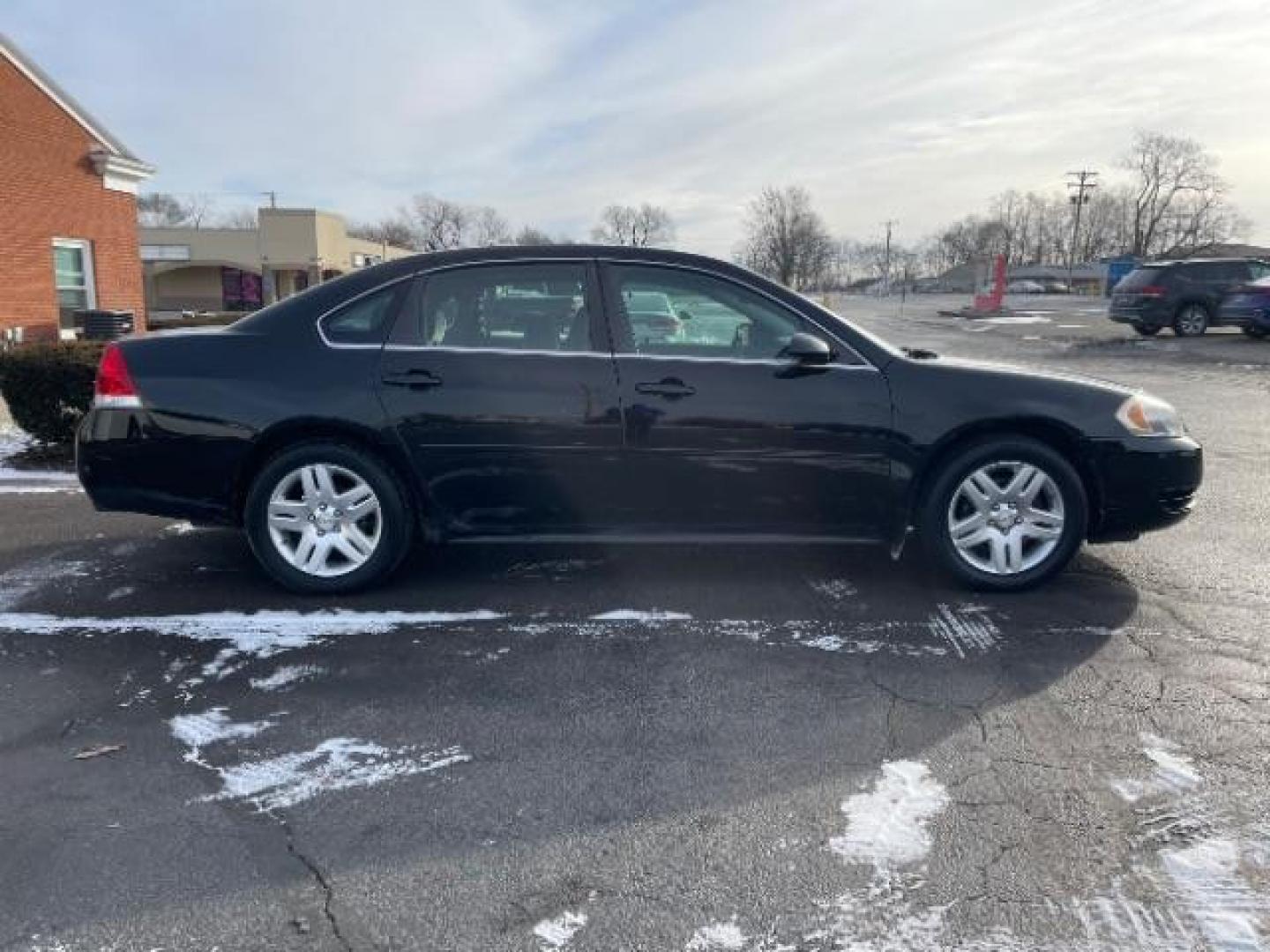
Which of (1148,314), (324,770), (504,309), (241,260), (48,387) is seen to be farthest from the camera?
(241,260)

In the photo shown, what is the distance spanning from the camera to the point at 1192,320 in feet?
70.6

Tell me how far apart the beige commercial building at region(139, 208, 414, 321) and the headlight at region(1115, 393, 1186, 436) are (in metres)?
49.2

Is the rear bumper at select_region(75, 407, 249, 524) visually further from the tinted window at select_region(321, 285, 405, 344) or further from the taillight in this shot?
the tinted window at select_region(321, 285, 405, 344)

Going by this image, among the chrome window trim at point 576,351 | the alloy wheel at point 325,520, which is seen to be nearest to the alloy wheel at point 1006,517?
the chrome window trim at point 576,351

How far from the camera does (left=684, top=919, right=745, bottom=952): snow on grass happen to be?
2.13 m

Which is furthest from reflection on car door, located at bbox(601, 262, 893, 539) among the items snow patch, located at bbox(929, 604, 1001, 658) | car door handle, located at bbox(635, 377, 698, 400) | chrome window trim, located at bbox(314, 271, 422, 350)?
chrome window trim, located at bbox(314, 271, 422, 350)

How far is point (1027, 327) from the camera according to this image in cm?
3025

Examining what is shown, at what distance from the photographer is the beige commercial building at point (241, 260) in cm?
4969

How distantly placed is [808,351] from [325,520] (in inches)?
94.0

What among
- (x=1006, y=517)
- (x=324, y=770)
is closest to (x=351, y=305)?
(x=324, y=770)

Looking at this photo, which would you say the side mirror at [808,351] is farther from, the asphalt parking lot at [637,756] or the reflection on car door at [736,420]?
the asphalt parking lot at [637,756]

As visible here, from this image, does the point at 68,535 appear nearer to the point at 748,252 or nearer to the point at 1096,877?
the point at 1096,877

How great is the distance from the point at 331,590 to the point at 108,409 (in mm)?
1333

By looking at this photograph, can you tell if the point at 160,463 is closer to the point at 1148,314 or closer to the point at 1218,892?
the point at 1218,892
